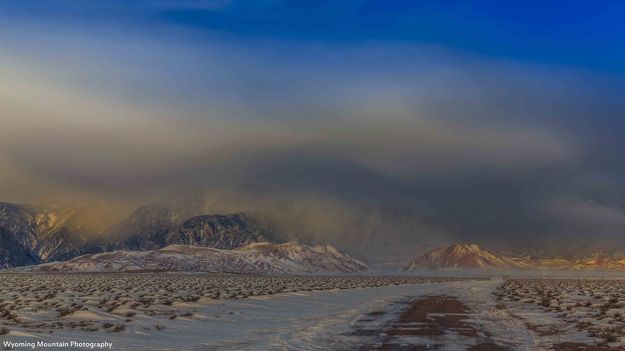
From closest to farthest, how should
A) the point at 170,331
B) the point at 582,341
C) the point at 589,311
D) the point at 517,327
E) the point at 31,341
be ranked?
1. the point at 31,341
2. the point at 582,341
3. the point at 170,331
4. the point at 517,327
5. the point at 589,311

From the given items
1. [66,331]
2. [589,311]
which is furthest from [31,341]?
[589,311]

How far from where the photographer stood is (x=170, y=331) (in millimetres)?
24375

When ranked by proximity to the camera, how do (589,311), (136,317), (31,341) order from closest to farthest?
(31,341) → (136,317) → (589,311)

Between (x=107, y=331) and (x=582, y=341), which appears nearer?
(x=582, y=341)

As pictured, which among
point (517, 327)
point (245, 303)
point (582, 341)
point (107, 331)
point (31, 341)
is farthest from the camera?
point (245, 303)

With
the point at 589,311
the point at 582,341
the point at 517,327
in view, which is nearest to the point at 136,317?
the point at 517,327

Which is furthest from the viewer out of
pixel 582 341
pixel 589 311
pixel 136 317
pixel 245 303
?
pixel 245 303

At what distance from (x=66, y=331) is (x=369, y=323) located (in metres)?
14.3

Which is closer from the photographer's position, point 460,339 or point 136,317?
point 460,339

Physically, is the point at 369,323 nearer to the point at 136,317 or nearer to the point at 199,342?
the point at 199,342

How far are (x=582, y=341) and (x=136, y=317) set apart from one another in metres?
20.7

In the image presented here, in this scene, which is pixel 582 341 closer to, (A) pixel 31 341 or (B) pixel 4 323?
(A) pixel 31 341

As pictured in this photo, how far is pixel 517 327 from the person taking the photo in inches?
1036

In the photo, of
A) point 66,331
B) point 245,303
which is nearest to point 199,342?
point 66,331
